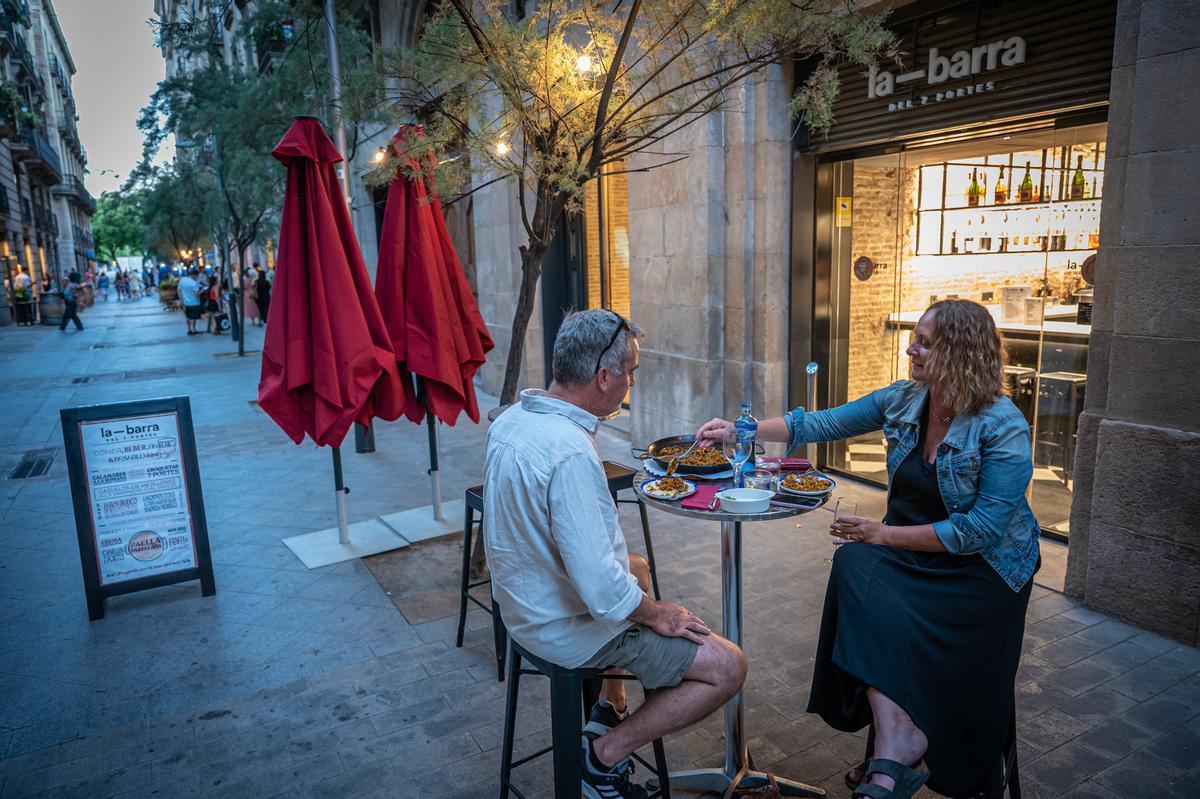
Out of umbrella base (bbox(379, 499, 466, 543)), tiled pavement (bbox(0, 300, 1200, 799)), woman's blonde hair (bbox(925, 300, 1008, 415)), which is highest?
woman's blonde hair (bbox(925, 300, 1008, 415))

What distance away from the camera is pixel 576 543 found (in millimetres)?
2400

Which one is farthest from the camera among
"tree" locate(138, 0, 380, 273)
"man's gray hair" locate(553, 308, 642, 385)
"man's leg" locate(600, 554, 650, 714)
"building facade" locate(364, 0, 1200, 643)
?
"tree" locate(138, 0, 380, 273)

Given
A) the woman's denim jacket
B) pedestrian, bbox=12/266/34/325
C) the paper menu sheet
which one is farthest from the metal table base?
pedestrian, bbox=12/266/34/325

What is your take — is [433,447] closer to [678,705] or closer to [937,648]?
[678,705]

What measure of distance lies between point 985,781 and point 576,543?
5.32 feet

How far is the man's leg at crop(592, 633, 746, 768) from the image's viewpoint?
2572mm

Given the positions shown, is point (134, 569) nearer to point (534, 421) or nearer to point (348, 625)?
point (348, 625)

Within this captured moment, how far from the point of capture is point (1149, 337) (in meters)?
4.10

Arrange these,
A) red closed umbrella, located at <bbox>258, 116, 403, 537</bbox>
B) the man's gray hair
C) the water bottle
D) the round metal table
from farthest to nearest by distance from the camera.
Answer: red closed umbrella, located at <bbox>258, 116, 403, 537</bbox> < the water bottle < the round metal table < the man's gray hair

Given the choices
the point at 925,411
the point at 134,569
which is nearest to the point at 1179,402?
the point at 925,411

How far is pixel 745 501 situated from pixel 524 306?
2.54 meters

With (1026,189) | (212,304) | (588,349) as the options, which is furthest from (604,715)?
(212,304)

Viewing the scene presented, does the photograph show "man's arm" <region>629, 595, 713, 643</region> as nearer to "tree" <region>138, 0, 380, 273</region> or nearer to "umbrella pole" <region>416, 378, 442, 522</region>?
"umbrella pole" <region>416, 378, 442, 522</region>

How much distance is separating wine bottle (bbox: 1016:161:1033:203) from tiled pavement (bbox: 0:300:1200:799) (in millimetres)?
2542
